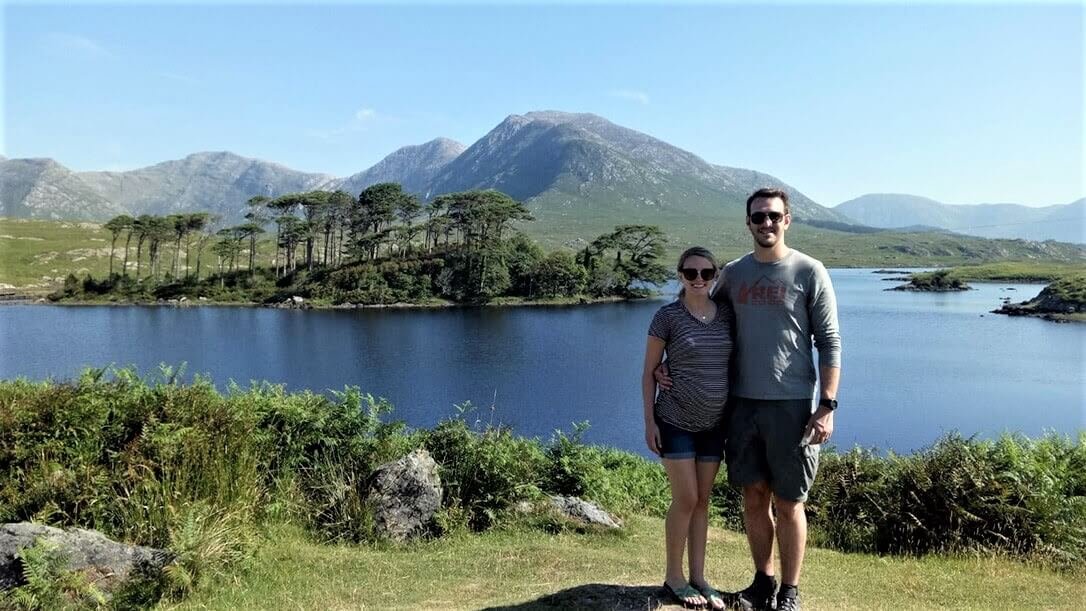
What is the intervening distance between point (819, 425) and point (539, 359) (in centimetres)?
3676

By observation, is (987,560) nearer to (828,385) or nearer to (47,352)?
(828,385)

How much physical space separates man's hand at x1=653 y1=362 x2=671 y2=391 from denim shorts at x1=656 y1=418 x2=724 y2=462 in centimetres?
25

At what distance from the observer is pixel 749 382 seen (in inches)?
161

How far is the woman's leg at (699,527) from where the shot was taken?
4.25 metres

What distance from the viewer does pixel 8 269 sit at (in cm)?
9719

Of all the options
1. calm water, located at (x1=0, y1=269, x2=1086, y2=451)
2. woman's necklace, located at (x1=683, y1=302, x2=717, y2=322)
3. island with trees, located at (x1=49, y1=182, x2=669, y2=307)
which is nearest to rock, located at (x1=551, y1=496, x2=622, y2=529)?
woman's necklace, located at (x1=683, y1=302, x2=717, y2=322)

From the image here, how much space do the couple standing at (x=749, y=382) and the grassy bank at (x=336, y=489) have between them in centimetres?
140

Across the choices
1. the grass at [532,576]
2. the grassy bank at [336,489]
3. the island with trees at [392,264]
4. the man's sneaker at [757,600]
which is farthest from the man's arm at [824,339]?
the island with trees at [392,264]

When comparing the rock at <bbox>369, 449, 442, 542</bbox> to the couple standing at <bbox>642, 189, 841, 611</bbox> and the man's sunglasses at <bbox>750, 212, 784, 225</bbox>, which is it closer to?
the couple standing at <bbox>642, 189, 841, 611</bbox>

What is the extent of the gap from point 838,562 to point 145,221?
10470 centimetres

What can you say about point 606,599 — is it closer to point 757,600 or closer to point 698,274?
point 757,600

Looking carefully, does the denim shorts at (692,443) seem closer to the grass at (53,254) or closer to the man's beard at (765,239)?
the man's beard at (765,239)

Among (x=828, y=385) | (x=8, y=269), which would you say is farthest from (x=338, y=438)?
Result: (x=8, y=269)

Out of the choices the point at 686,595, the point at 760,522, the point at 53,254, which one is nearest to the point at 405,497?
the point at 686,595
